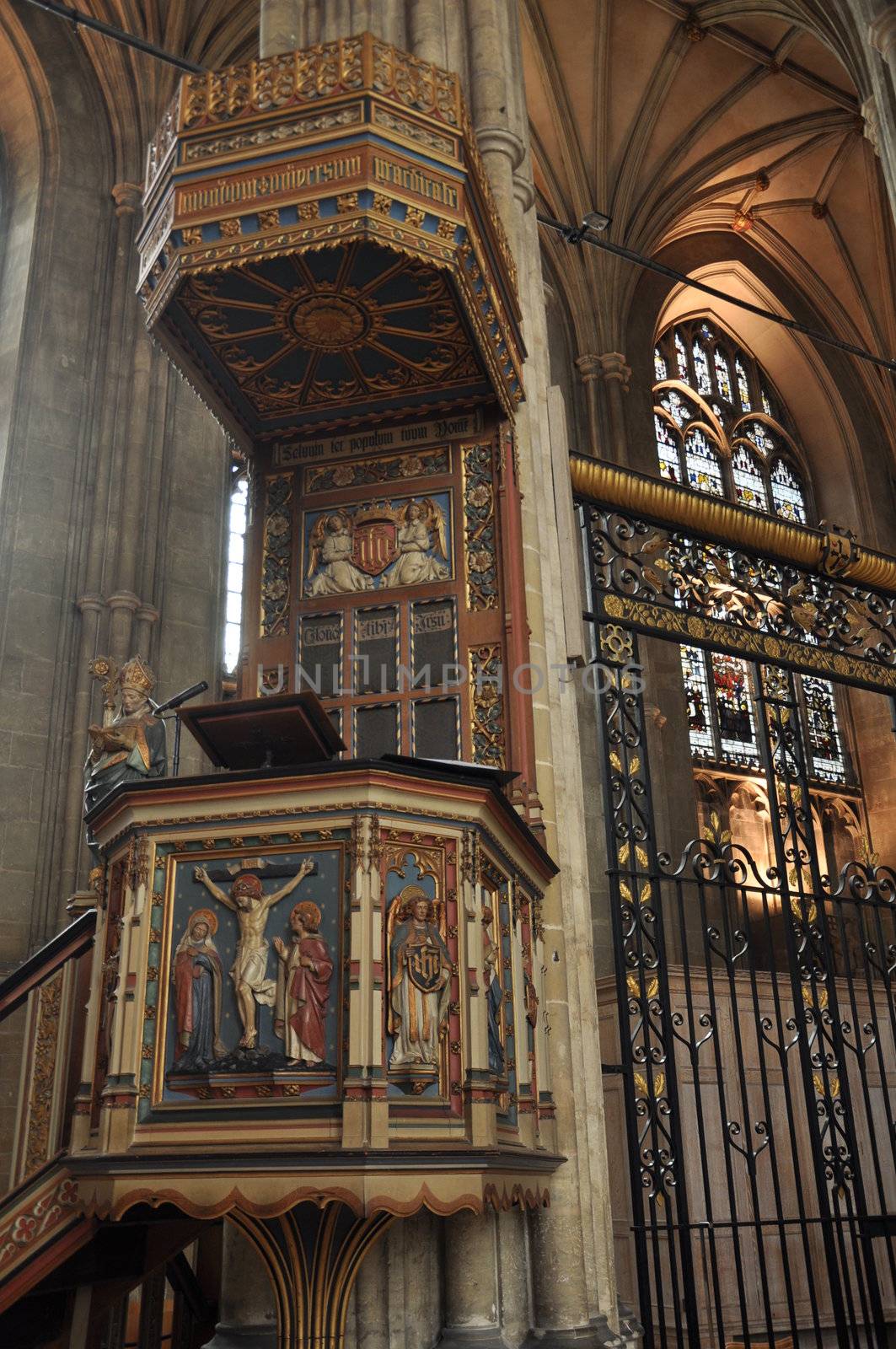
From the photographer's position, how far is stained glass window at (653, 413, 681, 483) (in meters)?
18.4

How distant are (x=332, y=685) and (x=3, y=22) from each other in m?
10.8

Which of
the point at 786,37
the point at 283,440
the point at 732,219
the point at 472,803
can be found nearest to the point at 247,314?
the point at 283,440

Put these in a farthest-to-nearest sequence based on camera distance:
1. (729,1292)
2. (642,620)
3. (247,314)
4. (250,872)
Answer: (729,1292), (642,620), (247,314), (250,872)

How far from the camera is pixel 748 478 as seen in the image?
19578mm

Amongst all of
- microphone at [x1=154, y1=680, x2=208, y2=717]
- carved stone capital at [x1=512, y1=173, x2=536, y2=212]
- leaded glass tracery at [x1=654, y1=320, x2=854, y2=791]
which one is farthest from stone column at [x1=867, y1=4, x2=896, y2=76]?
leaded glass tracery at [x1=654, y1=320, x2=854, y2=791]

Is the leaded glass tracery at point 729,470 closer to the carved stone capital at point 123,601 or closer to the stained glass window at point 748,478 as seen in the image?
the stained glass window at point 748,478

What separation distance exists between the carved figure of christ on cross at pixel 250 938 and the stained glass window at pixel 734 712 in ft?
43.8

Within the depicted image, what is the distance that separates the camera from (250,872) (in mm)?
4051

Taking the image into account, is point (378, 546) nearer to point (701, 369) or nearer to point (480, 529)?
point (480, 529)

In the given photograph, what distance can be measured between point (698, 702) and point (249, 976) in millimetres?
13495

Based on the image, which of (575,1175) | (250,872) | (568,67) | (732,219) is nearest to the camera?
(250,872)

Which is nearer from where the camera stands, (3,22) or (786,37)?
(3,22)

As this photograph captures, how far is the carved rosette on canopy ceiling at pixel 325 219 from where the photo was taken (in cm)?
548

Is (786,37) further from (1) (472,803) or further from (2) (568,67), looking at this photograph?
(1) (472,803)
